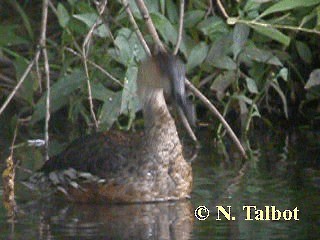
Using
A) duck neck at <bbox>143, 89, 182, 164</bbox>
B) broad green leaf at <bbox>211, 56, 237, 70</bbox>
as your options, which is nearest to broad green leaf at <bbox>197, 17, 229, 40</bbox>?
broad green leaf at <bbox>211, 56, 237, 70</bbox>

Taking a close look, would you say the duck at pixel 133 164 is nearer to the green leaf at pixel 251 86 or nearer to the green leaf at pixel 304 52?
the green leaf at pixel 251 86

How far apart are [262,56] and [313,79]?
41cm

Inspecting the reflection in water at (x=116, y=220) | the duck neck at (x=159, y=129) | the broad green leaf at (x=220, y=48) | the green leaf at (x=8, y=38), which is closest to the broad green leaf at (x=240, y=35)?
the broad green leaf at (x=220, y=48)

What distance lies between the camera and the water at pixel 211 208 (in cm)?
618

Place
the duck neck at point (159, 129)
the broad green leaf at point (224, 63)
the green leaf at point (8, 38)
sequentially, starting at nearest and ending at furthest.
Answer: the duck neck at point (159, 129) → the broad green leaf at point (224, 63) → the green leaf at point (8, 38)

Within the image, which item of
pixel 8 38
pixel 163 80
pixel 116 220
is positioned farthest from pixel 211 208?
pixel 8 38

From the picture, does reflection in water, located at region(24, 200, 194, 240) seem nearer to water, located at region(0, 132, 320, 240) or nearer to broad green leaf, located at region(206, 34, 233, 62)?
water, located at region(0, 132, 320, 240)

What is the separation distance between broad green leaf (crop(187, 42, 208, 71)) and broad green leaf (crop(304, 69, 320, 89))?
0.80m

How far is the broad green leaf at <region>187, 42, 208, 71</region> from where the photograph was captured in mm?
8922

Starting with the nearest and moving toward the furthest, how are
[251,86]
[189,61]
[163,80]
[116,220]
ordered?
[116,220] < [163,80] < [189,61] < [251,86]

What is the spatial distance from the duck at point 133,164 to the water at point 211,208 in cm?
8

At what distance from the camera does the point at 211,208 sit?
22.3 feet

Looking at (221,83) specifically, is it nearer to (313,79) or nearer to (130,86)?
(313,79)

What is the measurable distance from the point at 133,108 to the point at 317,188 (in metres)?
1.37
